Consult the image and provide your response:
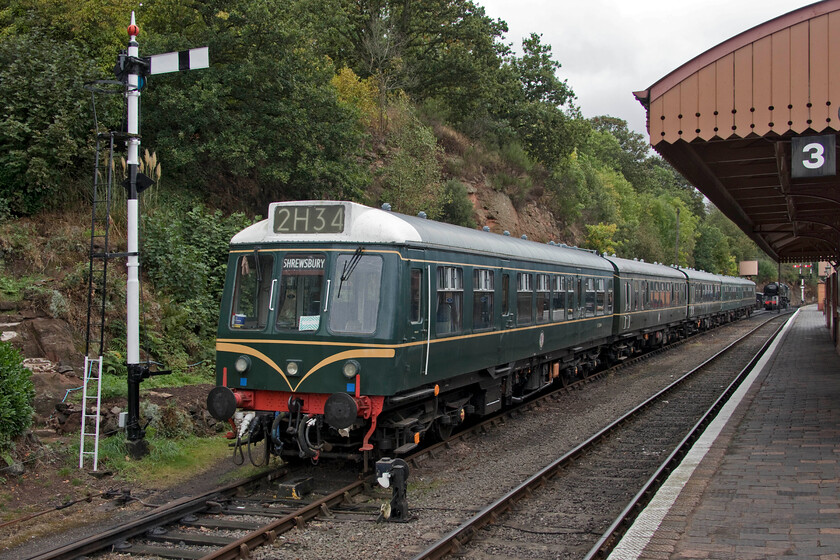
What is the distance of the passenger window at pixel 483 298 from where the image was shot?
1102 centimetres

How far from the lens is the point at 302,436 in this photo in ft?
27.3

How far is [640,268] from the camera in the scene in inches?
932

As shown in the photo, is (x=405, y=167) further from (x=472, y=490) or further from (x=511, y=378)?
(x=472, y=490)

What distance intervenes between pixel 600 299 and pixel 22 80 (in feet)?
45.9

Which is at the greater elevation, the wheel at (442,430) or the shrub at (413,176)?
the shrub at (413,176)

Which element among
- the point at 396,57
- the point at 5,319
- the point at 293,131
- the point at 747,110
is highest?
the point at 396,57

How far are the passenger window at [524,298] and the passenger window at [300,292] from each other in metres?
5.01

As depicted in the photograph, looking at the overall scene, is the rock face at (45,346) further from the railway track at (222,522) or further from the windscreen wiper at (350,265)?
the windscreen wiper at (350,265)

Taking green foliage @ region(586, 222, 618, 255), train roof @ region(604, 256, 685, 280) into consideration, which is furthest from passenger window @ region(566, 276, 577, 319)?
green foliage @ region(586, 222, 618, 255)

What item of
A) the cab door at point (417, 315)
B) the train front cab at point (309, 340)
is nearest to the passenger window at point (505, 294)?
the cab door at point (417, 315)

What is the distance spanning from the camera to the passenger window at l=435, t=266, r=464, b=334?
9820mm

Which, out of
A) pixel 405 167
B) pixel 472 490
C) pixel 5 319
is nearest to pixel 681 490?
pixel 472 490

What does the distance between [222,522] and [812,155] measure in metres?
8.20

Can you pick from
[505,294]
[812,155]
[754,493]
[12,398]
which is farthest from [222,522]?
[812,155]
